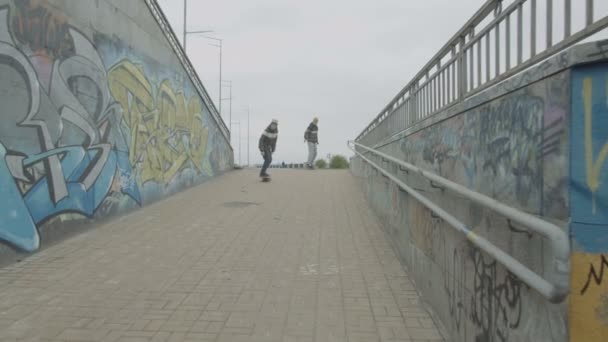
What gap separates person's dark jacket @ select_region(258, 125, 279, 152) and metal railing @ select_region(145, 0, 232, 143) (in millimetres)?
2279

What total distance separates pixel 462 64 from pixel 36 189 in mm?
5655

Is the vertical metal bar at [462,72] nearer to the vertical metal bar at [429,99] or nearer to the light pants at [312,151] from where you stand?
the vertical metal bar at [429,99]

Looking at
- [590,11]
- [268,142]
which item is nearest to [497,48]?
[590,11]

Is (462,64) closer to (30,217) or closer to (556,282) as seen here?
(556,282)

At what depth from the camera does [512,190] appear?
9.04ft

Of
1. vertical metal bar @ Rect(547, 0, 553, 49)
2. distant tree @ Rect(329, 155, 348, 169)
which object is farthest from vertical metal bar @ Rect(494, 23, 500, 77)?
distant tree @ Rect(329, 155, 348, 169)

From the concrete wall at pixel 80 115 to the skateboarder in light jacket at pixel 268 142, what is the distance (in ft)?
11.2

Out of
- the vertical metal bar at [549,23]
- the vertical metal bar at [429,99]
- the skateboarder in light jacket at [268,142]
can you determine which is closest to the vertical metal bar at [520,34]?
the vertical metal bar at [549,23]

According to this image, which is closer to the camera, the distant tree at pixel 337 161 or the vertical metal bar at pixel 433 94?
the vertical metal bar at pixel 433 94

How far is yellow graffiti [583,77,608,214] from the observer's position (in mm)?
2039

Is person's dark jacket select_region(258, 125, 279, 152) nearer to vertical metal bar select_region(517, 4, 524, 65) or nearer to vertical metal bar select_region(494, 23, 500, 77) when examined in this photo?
vertical metal bar select_region(494, 23, 500, 77)

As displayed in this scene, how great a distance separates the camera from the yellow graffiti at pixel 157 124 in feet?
30.6

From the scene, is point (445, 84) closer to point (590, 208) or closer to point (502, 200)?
point (502, 200)

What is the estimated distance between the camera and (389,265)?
582cm
